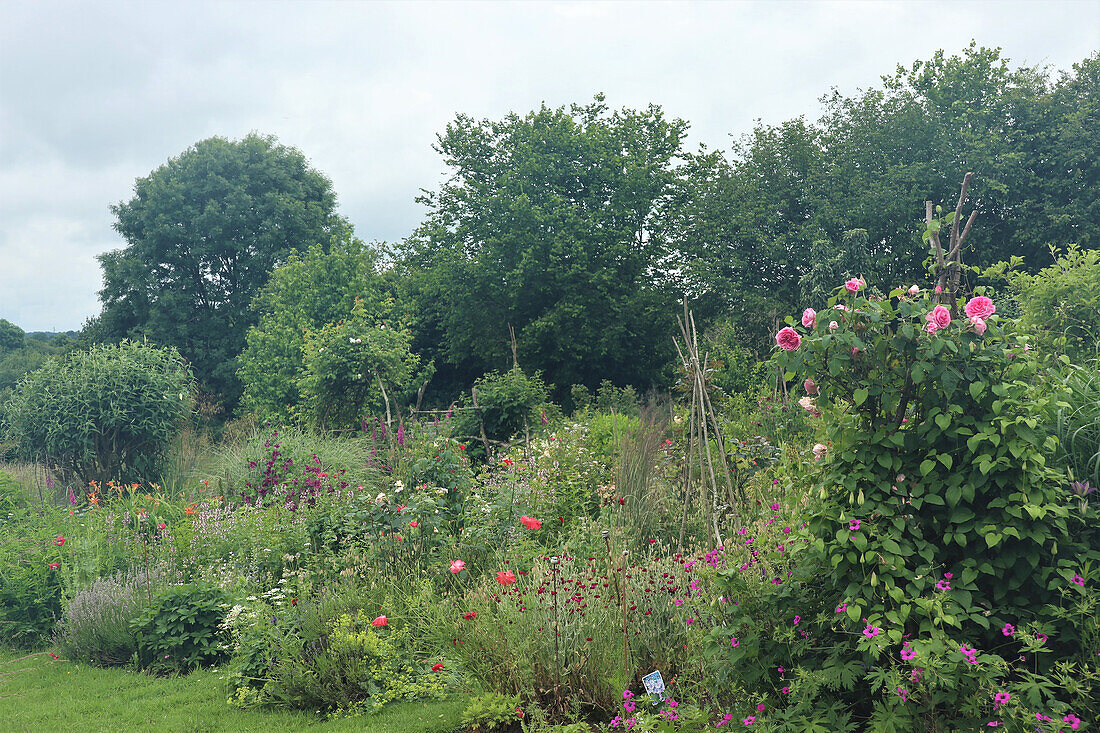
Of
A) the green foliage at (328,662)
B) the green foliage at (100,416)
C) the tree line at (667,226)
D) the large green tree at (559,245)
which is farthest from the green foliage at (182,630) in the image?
the large green tree at (559,245)

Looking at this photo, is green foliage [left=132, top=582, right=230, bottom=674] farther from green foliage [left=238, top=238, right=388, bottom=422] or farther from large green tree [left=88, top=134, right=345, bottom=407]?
large green tree [left=88, top=134, right=345, bottom=407]

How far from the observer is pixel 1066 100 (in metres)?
18.3

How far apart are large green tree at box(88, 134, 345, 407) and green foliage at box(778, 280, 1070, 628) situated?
80.7 feet

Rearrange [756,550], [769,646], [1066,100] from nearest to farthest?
1. [769,646]
2. [756,550]
3. [1066,100]

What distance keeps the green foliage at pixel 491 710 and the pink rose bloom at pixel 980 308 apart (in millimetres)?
2696

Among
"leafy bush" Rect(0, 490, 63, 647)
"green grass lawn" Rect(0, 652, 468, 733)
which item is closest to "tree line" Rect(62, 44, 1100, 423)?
"leafy bush" Rect(0, 490, 63, 647)

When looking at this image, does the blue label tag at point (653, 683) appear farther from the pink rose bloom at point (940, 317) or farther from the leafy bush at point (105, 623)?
the leafy bush at point (105, 623)

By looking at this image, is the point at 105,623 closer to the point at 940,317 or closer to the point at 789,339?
the point at 789,339

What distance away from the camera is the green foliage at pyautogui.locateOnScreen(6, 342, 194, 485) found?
10.4m

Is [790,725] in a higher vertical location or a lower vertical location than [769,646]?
lower

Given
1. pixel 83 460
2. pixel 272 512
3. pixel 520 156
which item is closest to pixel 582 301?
pixel 520 156

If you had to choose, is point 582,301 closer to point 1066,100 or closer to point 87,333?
point 1066,100

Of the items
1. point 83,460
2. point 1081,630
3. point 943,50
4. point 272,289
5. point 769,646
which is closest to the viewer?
point 1081,630

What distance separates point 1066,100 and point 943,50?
10.7 feet
